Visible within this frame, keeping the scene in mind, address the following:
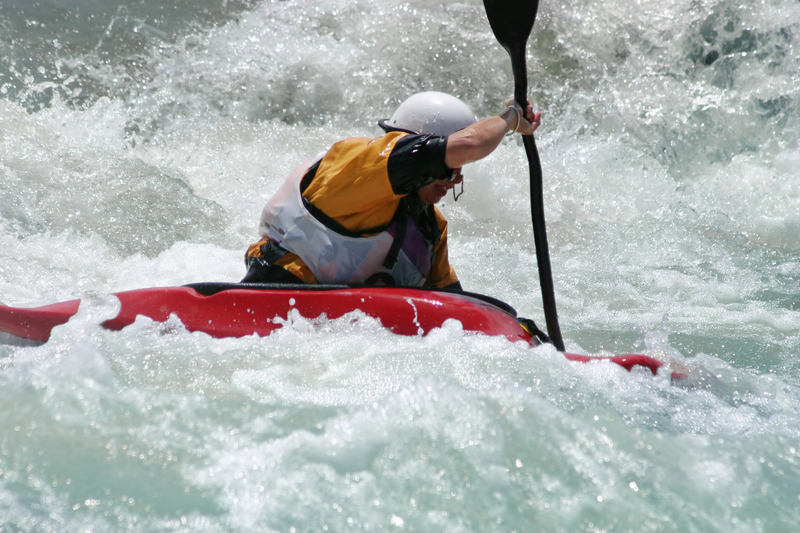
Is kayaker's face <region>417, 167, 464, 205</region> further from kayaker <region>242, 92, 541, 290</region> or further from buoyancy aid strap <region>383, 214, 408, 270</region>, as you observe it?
buoyancy aid strap <region>383, 214, 408, 270</region>

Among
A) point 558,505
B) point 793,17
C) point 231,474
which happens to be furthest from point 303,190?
point 793,17

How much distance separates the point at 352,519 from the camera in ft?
5.57

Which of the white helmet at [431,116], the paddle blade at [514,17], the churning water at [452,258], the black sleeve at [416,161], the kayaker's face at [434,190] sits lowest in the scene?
the churning water at [452,258]

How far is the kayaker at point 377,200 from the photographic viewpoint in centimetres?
236

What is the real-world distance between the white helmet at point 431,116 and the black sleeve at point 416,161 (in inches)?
10.2

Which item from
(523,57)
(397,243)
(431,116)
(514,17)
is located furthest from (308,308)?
(514,17)

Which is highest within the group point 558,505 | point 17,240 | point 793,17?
point 793,17

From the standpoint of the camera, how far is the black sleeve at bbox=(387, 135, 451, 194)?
7.67ft

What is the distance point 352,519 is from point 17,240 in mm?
3288

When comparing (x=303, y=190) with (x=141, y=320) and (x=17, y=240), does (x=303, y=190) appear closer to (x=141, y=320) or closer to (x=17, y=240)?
(x=141, y=320)

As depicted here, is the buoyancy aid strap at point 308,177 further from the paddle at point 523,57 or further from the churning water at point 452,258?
the paddle at point 523,57

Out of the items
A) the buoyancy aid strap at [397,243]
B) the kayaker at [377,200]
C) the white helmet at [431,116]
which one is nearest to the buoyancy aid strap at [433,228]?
the kayaker at [377,200]

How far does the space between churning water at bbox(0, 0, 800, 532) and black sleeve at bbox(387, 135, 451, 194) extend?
19.4 inches

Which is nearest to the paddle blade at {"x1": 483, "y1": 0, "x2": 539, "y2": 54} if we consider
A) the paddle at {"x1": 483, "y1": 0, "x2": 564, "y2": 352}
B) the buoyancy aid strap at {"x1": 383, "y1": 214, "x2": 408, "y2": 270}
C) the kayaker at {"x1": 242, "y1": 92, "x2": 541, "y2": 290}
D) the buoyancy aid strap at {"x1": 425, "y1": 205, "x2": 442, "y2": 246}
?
the paddle at {"x1": 483, "y1": 0, "x2": 564, "y2": 352}
